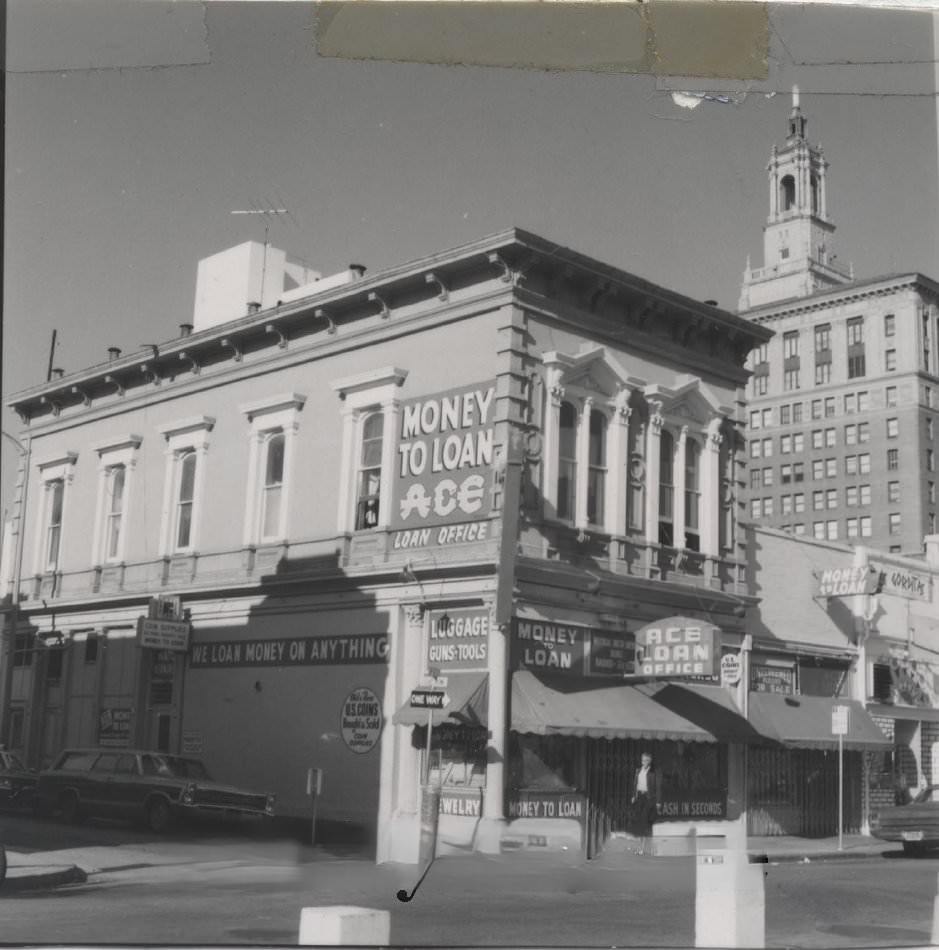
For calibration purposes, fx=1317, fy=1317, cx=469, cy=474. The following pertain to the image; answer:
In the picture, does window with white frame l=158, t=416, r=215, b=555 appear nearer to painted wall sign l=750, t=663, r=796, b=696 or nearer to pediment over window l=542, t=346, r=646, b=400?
pediment over window l=542, t=346, r=646, b=400

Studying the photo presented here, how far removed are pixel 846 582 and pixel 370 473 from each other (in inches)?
493

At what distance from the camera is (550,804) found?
16.7m

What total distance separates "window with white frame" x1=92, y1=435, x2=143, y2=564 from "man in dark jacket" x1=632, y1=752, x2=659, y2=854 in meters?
7.68

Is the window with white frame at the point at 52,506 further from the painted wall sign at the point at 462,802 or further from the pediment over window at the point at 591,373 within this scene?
the pediment over window at the point at 591,373

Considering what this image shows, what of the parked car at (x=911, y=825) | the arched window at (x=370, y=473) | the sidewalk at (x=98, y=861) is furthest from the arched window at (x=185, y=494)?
the parked car at (x=911, y=825)

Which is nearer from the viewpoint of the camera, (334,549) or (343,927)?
(343,927)

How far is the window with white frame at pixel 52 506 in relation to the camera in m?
14.2

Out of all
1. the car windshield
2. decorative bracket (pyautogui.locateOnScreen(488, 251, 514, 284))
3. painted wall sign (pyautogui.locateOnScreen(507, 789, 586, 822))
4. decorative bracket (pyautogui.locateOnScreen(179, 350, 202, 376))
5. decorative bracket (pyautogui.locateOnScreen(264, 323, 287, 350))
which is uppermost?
decorative bracket (pyautogui.locateOnScreen(488, 251, 514, 284))

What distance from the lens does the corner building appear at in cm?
1340

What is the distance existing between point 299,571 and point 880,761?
14.5 meters

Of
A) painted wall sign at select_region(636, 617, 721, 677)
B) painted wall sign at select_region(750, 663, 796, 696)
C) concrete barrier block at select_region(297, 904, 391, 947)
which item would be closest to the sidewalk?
concrete barrier block at select_region(297, 904, 391, 947)

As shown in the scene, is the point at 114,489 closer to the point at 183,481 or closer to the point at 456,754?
the point at 183,481

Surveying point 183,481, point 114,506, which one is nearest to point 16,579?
point 114,506

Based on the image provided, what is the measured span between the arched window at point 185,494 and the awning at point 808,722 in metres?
10.5
